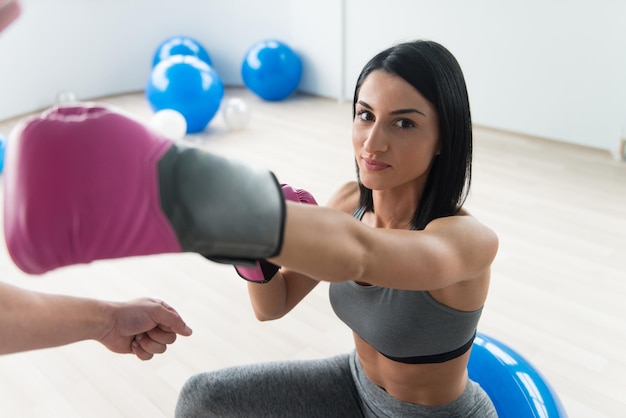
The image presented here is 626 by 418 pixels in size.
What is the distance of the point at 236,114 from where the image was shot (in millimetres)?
4457

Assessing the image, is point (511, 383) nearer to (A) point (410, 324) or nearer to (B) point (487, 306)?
(A) point (410, 324)

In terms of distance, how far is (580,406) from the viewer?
1.92 meters

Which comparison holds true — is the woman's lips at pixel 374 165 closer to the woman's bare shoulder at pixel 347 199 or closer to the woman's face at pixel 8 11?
the woman's bare shoulder at pixel 347 199

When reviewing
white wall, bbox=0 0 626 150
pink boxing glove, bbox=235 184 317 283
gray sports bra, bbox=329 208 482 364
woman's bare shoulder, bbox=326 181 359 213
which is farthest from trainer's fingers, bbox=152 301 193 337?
white wall, bbox=0 0 626 150

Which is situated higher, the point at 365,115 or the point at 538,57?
the point at 365,115

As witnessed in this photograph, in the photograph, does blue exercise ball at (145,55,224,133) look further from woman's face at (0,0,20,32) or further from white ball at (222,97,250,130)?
woman's face at (0,0,20,32)

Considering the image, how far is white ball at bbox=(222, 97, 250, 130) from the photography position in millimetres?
A: 4453

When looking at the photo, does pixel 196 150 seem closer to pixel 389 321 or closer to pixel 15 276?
pixel 389 321

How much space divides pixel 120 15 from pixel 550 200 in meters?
3.90

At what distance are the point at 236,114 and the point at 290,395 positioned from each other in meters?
3.32

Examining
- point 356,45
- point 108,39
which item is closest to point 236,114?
point 356,45

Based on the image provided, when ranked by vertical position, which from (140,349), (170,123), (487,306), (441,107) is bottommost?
(487,306)

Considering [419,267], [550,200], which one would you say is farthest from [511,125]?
[419,267]

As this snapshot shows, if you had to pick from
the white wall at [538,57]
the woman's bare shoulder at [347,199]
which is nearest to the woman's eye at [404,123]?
the woman's bare shoulder at [347,199]
